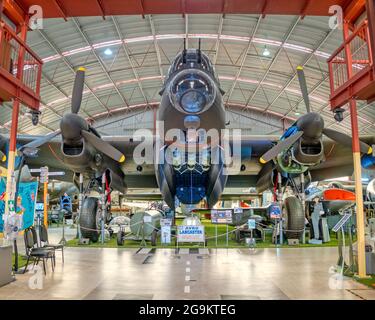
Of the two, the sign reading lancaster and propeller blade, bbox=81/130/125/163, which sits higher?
propeller blade, bbox=81/130/125/163

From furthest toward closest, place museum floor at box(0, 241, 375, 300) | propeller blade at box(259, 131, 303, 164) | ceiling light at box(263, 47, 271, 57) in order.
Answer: ceiling light at box(263, 47, 271, 57) < propeller blade at box(259, 131, 303, 164) < museum floor at box(0, 241, 375, 300)

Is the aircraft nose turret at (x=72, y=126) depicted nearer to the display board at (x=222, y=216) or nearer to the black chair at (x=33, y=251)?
the black chair at (x=33, y=251)

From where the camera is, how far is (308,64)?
2488 centimetres

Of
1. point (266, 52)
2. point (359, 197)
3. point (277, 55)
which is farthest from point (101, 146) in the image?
point (277, 55)

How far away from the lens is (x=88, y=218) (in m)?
12.2

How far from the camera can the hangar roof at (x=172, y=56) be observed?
20766mm

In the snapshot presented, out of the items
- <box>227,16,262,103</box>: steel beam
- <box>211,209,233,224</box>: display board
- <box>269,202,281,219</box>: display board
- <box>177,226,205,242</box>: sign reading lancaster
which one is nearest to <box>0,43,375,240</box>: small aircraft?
<box>269,202,281,219</box>: display board

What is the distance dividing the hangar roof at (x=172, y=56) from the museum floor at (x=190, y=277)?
1565 centimetres

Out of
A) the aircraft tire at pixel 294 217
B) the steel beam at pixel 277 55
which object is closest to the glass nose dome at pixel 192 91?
the aircraft tire at pixel 294 217

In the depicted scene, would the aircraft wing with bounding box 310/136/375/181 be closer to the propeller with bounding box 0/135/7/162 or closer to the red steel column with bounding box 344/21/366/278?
the red steel column with bounding box 344/21/366/278

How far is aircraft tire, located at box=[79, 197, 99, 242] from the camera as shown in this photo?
12.2 metres

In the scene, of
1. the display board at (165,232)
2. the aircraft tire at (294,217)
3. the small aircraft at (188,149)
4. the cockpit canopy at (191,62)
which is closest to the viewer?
the small aircraft at (188,149)

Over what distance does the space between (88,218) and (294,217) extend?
757 centimetres

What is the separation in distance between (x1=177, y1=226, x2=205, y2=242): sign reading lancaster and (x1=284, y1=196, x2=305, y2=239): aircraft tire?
11.2ft
